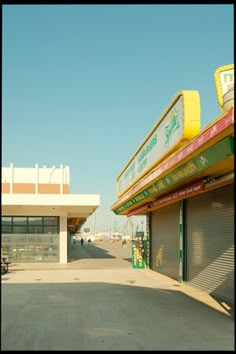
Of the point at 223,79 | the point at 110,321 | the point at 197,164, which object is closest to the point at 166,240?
the point at 197,164

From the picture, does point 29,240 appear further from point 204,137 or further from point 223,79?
point 204,137

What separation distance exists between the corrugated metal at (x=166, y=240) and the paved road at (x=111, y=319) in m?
3.17

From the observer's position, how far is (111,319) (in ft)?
30.2

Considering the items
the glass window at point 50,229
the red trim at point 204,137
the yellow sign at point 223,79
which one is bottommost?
the glass window at point 50,229

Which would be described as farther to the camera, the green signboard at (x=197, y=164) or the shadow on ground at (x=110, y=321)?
the green signboard at (x=197, y=164)

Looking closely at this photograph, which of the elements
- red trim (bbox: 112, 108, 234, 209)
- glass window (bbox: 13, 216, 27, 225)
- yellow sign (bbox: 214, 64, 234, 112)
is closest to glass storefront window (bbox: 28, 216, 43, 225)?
glass window (bbox: 13, 216, 27, 225)

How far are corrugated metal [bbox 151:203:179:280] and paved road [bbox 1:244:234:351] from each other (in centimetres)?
317

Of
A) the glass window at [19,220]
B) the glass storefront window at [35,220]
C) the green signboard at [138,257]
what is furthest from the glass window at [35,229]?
the green signboard at [138,257]

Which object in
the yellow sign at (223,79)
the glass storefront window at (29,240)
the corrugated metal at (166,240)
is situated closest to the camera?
the yellow sign at (223,79)

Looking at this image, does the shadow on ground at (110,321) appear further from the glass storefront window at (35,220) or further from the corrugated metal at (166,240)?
the glass storefront window at (35,220)

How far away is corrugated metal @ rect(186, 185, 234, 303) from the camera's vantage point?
11857 millimetres

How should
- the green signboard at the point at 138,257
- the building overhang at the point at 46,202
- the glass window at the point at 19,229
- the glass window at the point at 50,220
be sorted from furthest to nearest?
the glass window at the point at 50,220
the glass window at the point at 19,229
the building overhang at the point at 46,202
the green signboard at the point at 138,257

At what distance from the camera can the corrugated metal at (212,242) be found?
1186cm

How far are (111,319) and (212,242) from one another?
538 cm
